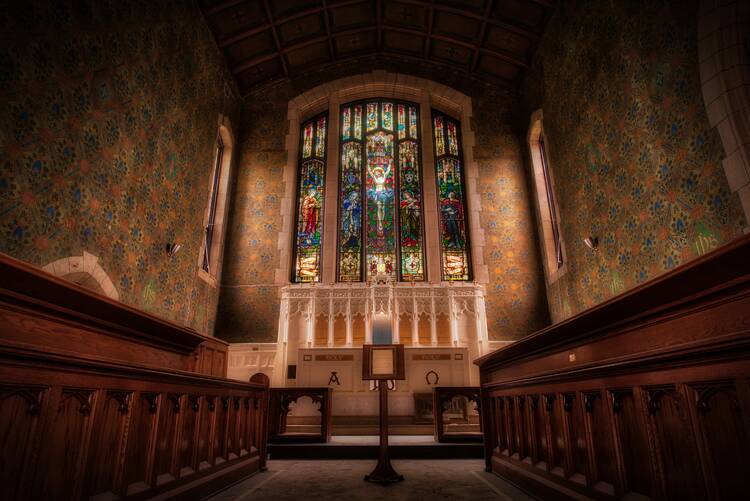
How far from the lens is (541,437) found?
2.90 meters

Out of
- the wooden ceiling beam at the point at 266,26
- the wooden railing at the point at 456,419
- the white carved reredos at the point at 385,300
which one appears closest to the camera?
the wooden railing at the point at 456,419

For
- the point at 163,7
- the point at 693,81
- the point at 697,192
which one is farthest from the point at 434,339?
the point at 163,7

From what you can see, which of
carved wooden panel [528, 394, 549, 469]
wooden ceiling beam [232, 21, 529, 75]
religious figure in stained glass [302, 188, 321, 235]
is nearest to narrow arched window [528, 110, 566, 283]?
wooden ceiling beam [232, 21, 529, 75]

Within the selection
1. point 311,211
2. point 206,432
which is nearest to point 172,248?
point 311,211

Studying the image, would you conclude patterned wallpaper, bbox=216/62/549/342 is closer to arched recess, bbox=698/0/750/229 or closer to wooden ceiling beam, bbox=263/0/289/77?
wooden ceiling beam, bbox=263/0/289/77

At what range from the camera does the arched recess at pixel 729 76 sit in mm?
4094

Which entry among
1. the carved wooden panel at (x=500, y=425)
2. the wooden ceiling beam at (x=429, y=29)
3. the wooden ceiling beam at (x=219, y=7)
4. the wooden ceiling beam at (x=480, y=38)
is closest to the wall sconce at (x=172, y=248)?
the wooden ceiling beam at (x=219, y=7)

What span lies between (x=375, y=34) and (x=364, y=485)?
33.7ft

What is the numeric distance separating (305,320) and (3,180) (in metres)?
5.34

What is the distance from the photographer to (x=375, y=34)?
10625mm

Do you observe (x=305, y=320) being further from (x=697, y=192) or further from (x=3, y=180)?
(x=697, y=192)

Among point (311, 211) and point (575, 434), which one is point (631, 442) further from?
point (311, 211)

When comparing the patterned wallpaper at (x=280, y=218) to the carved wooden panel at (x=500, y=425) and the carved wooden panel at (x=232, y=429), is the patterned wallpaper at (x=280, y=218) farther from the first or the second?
the carved wooden panel at (x=232, y=429)

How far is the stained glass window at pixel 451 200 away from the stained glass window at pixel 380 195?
1.69 feet
